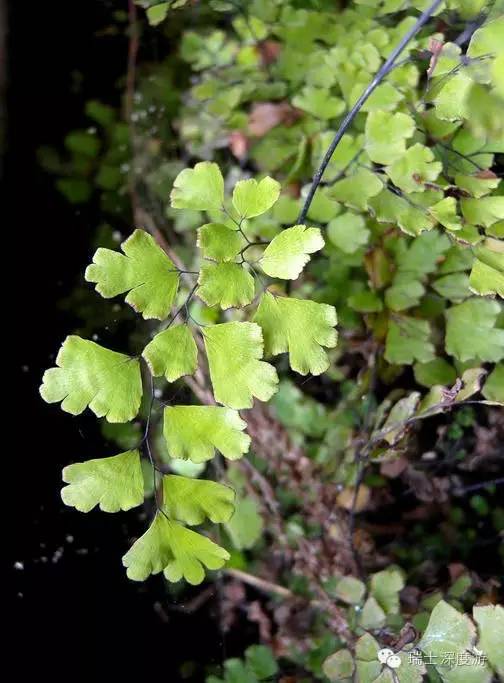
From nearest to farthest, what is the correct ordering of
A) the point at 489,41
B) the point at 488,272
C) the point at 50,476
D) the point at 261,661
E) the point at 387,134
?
the point at 489,41
the point at 488,272
the point at 387,134
the point at 50,476
the point at 261,661

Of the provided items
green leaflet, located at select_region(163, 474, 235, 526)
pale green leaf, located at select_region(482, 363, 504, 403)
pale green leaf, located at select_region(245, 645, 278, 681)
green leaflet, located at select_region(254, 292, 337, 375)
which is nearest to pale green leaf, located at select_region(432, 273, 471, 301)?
pale green leaf, located at select_region(482, 363, 504, 403)

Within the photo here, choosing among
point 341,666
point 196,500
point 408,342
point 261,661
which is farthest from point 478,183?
point 261,661

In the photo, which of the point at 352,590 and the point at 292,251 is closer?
the point at 292,251

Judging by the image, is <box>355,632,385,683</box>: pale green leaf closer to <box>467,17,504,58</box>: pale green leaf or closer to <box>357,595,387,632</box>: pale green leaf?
<box>357,595,387,632</box>: pale green leaf

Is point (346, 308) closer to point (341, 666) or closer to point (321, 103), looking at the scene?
point (321, 103)

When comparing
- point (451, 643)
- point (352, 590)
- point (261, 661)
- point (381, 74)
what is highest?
point (381, 74)
